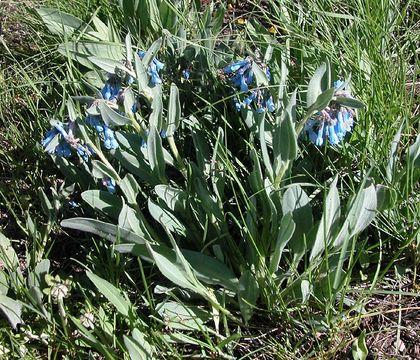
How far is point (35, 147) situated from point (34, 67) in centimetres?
51

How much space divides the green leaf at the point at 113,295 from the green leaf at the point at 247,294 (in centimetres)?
31

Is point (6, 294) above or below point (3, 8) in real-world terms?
below

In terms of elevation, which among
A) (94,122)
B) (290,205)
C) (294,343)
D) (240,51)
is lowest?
(294,343)

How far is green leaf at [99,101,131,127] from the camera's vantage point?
74.0 inches

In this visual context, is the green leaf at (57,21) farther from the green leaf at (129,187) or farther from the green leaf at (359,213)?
the green leaf at (359,213)

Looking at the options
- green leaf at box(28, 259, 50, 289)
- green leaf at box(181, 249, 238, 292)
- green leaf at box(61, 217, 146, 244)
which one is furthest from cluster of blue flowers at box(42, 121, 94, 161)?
green leaf at box(181, 249, 238, 292)

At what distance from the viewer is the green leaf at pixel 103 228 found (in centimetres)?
190

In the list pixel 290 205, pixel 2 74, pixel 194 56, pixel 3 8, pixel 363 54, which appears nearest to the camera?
pixel 290 205

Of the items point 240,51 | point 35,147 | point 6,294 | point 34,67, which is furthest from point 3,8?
point 6,294

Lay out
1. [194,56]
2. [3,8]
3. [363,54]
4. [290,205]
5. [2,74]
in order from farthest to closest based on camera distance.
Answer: [3,8] → [2,74] → [194,56] → [363,54] → [290,205]

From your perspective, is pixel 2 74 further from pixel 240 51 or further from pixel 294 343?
pixel 294 343

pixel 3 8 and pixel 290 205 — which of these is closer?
pixel 290 205

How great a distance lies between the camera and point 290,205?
1.82 m

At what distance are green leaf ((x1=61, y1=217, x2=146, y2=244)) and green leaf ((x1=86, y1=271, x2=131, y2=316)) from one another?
0.14m
